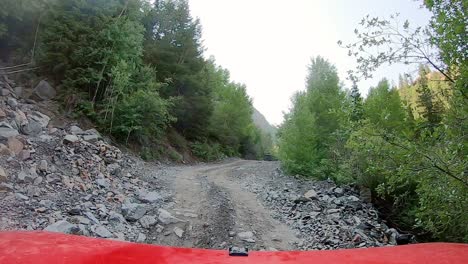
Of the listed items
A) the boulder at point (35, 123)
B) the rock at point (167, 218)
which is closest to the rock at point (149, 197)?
the rock at point (167, 218)

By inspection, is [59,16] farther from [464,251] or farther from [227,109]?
[227,109]

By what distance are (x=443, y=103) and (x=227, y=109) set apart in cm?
2941

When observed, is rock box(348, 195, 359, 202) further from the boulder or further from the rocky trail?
the boulder

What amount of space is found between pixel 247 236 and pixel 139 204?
3089 millimetres

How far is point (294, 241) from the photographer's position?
276 inches

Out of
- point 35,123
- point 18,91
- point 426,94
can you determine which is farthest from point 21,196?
point 18,91

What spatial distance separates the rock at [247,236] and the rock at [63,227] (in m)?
3.19

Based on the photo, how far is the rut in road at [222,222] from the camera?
6547mm

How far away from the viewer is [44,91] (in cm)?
1366

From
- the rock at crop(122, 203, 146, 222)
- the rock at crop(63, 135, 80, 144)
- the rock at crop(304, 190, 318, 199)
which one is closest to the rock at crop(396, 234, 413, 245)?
the rock at crop(304, 190, 318, 199)

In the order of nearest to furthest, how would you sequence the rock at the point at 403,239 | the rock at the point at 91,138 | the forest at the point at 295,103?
the forest at the point at 295,103 < the rock at the point at 403,239 < the rock at the point at 91,138

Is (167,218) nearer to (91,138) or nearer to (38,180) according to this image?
(38,180)

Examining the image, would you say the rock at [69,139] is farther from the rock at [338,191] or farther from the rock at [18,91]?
the rock at [338,191]

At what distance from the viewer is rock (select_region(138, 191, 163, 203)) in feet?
Result: 28.9
